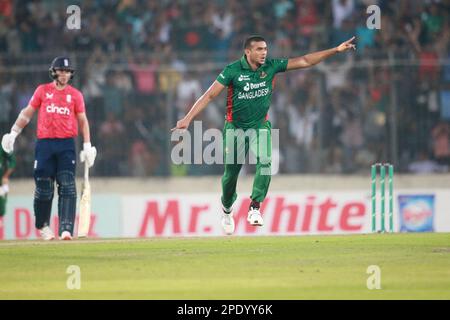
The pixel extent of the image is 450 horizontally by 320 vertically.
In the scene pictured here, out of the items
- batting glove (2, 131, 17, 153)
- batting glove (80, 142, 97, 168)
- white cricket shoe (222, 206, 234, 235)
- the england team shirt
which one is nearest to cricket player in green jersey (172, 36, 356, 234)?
white cricket shoe (222, 206, 234, 235)

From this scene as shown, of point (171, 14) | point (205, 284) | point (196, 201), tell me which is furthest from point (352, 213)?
point (205, 284)

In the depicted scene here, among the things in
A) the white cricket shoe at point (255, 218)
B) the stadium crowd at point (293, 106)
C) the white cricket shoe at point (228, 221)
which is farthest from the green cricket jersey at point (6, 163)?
the white cricket shoe at point (255, 218)

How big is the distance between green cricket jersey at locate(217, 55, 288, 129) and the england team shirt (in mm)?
2439

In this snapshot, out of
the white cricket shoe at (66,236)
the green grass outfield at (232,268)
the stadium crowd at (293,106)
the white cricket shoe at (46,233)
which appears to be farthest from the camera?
the stadium crowd at (293,106)

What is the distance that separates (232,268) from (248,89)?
311cm

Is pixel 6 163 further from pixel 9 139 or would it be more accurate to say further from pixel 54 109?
pixel 54 109

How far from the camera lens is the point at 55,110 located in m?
→ 17.4

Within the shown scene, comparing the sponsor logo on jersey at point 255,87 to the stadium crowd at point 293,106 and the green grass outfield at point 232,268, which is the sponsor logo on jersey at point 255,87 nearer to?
the green grass outfield at point 232,268

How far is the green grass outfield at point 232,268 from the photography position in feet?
41.8

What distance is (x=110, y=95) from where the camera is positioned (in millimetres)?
24156

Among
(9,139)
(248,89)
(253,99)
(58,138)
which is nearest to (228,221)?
(253,99)

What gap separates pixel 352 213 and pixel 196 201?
10.2 feet

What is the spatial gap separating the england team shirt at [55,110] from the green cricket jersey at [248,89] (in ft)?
8.00

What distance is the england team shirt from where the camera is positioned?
17.4m
